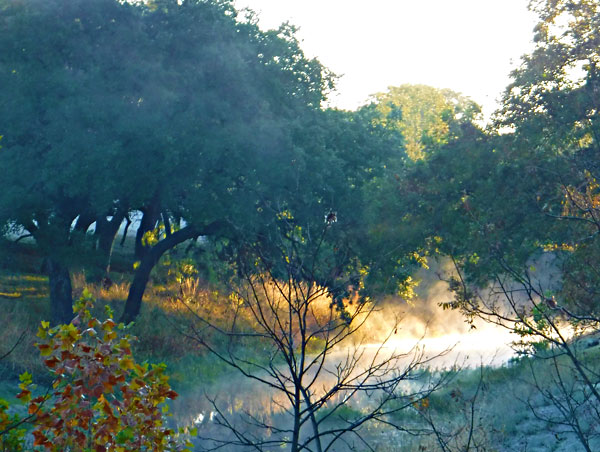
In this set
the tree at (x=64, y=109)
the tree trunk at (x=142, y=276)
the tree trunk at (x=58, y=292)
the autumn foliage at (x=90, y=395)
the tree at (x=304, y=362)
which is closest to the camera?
the autumn foliage at (x=90, y=395)

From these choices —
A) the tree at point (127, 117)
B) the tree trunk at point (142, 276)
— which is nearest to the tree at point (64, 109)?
the tree at point (127, 117)

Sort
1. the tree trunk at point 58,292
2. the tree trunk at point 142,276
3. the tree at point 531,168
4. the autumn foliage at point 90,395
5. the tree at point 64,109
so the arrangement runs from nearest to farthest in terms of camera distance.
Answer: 1. the autumn foliage at point 90,395
2. the tree at point 531,168
3. the tree at point 64,109
4. the tree trunk at point 58,292
5. the tree trunk at point 142,276

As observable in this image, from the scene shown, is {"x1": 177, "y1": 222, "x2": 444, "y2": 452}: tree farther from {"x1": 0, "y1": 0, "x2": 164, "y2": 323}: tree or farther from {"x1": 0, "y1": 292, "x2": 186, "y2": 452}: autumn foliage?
{"x1": 0, "y1": 0, "x2": 164, "y2": 323}: tree

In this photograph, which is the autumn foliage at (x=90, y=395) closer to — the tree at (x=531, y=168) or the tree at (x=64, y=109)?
the tree at (x=531, y=168)

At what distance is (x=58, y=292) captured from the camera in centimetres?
1972

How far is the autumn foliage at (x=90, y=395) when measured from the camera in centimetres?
538

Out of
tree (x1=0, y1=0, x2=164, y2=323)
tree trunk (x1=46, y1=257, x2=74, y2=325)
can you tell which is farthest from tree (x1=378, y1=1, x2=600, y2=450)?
tree trunk (x1=46, y1=257, x2=74, y2=325)

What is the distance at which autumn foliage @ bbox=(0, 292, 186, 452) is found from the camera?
538 cm

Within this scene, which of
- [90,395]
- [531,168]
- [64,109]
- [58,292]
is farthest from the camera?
[58,292]

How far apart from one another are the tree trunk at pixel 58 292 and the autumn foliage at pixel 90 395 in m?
14.2

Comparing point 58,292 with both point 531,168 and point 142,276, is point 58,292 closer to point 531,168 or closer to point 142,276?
point 142,276

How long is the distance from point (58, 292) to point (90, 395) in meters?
15.2

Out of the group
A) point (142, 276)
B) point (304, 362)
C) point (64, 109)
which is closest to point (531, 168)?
point (304, 362)

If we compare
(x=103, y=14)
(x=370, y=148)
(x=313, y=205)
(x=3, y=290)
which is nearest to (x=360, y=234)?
(x=313, y=205)
